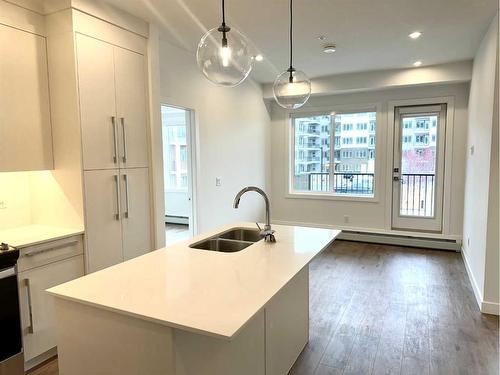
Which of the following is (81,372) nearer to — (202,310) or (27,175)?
(202,310)

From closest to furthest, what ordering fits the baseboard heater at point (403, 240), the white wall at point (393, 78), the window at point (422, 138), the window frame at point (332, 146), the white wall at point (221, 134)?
1. the white wall at point (221, 134)
2. the white wall at point (393, 78)
3. the baseboard heater at point (403, 240)
4. the window at point (422, 138)
5. the window frame at point (332, 146)

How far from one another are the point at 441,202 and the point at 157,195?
170 inches

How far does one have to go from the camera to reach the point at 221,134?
4801 millimetres

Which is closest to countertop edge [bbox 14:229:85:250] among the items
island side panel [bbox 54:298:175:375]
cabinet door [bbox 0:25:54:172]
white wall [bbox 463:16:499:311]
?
cabinet door [bbox 0:25:54:172]

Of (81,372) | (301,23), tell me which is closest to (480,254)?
(301,23)

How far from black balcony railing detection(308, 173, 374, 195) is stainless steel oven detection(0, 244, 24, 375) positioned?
498cm

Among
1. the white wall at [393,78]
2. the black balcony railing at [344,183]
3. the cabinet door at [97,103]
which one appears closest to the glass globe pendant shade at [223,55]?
the cabinet door at [97,103]

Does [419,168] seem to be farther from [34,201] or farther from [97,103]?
[34,201]

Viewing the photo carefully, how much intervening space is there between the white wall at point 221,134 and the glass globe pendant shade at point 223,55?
1933 millimetres

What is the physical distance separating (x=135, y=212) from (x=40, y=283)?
0.93 m

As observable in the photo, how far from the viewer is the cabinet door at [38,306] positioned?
2316mm

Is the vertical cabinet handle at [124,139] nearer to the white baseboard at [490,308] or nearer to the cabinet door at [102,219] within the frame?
the cabinet door at [102,219]

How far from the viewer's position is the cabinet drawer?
2301mm

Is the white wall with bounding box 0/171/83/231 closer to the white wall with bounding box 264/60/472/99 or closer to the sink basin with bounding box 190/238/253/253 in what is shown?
the sink basin with bounding box 190/238/253/253
